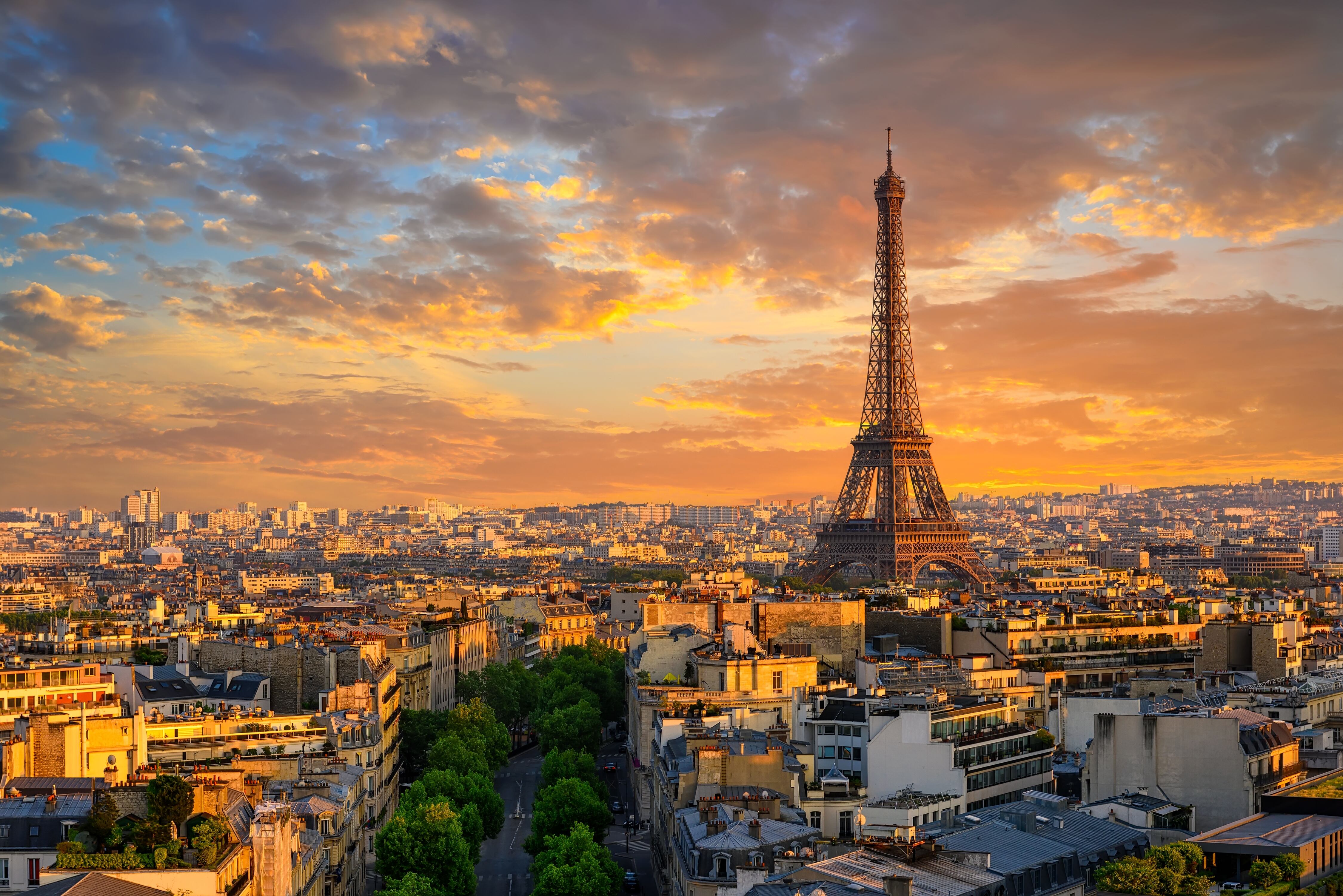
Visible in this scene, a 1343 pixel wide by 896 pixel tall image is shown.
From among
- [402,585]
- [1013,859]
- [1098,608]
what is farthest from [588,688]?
[402,585]

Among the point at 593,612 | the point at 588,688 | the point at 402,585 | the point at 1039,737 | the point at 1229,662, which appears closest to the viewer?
the point at 1039,737

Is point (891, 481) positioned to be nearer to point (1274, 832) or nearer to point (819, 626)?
point (819, 626)

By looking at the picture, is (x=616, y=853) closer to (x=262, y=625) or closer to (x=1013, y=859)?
(x=1013, y=859)

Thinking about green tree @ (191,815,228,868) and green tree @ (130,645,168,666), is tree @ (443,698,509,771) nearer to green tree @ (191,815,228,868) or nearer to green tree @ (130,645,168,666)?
green tree @ (130,645,168,666)

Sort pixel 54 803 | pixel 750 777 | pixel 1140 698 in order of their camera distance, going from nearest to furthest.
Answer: pixel 54 803 < pixel 750 777 < pixel 1140 698

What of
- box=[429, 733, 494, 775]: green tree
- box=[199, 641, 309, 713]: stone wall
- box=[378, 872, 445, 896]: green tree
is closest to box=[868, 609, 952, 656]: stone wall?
box=[429, 733, 494, 775]: green tree

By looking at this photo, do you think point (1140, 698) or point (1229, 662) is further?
point (1229, 662)
